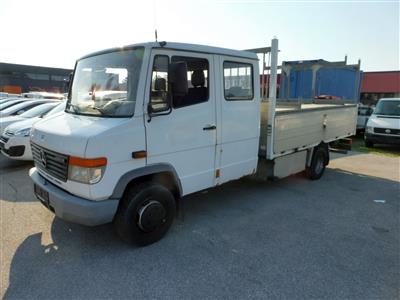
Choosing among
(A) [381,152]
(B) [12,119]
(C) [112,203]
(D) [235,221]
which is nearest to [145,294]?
(C) [112,203]

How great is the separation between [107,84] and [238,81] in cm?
187

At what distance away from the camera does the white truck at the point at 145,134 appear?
3.05 meters

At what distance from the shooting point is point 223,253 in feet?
11.1

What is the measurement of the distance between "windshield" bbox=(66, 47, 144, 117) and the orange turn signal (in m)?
0.56

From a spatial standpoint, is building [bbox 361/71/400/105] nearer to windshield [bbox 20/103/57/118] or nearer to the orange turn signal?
windshield [bbox 20/103/57/118]

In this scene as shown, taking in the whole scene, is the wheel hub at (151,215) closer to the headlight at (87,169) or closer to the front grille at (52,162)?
the headlight at (87,169)

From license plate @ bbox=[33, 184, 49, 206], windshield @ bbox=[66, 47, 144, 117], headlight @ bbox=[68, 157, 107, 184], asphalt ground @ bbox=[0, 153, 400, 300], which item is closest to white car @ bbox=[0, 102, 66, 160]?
asphalt ground @ bbox=[0, 153, 400, 300]

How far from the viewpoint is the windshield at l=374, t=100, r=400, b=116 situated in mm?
11273

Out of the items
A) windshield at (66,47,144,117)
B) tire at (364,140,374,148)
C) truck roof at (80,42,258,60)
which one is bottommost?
tire at (364,140,374,148)

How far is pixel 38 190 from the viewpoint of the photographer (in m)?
3.60

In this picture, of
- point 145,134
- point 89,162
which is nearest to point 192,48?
point 145,134

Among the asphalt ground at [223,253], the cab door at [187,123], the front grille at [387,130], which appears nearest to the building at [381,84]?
A: the front grille at [387,130]

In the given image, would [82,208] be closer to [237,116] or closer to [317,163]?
[237,116]

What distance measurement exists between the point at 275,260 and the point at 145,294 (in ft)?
4.82
